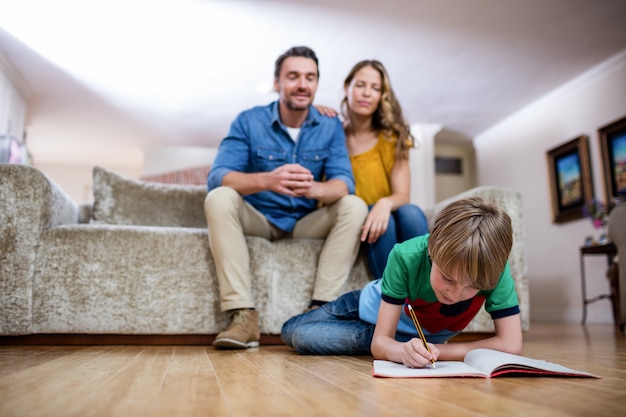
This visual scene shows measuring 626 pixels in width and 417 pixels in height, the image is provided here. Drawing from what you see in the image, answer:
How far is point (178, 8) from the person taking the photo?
3.94 m

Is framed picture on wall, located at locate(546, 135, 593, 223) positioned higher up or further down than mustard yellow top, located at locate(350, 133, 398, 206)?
higher up

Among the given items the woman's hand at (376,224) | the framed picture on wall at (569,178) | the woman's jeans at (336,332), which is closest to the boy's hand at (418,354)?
the woman's jeans at (336,332)

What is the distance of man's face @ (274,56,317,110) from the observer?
6.82ft

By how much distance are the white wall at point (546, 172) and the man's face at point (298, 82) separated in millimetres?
3681

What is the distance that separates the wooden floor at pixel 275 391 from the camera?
0.63 meters

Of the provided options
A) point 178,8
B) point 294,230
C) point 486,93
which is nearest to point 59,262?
point 294,230

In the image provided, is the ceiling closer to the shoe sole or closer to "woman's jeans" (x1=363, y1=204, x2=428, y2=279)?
"woman's jeans" (x1=363, y1=204, x2=428, y2=279)

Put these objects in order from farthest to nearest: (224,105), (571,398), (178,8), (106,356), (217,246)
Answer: (224,105)
(178,8)
(217,246)
(106,356)
(571,398)

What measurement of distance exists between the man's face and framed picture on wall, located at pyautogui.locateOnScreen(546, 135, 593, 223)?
3.77 metres

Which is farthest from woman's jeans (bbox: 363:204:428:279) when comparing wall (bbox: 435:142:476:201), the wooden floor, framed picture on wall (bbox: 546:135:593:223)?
wall (bbox: 435:142:476:201)

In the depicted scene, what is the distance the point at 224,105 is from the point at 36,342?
179 inches

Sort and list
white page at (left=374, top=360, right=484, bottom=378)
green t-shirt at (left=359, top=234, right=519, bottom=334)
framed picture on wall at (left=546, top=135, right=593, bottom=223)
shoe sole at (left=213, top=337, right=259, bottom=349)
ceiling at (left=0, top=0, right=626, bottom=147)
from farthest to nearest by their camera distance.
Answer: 1. framed picture on wall at (left=546, top=135, right=593, bottom=223)
2. ceiling at (left=0, top=0, right=626, bottom=147)
3. shoe sole at (left=213, top=337, right=259, bottom=349)
4. green t-shirt at (left=359, top=234, right=519, bottom=334)
5. white page at (left=374, top=360, right=484, bottom=378)

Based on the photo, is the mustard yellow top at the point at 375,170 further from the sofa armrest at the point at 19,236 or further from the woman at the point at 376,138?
the sofa armrest at the point at 19,236

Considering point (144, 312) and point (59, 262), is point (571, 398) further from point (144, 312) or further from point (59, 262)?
point (59, 262)
